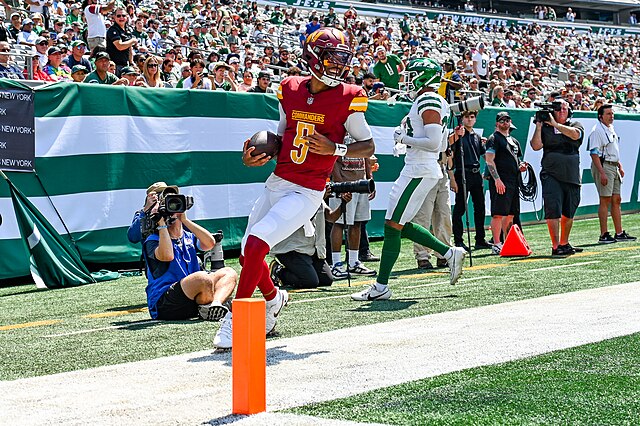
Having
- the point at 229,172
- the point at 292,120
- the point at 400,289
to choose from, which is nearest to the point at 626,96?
the point at 229,172

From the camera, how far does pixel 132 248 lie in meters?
11.0

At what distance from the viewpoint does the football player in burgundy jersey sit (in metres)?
5.62

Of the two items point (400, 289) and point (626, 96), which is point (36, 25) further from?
point (626, 96)

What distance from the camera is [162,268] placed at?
22.8 feet

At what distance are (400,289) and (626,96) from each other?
27485 millimetres

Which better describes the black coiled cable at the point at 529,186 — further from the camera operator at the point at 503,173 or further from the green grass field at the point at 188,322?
the green grass field at the point at 188,322

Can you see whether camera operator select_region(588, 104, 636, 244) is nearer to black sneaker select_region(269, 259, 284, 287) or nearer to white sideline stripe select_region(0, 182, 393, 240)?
white sideline stripe select_region(0, 182, 393, 240)

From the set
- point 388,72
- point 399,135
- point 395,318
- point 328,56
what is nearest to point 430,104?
point 399,135

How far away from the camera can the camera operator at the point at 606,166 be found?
44.3 feet

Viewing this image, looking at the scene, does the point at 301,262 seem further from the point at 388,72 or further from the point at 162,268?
the point at 388,72

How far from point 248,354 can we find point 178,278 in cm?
338

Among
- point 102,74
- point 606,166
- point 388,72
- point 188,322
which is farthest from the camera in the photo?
point 388,72

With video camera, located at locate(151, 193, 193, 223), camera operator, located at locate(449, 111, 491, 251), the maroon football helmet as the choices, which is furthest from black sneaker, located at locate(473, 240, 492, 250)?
the maroon football helmet

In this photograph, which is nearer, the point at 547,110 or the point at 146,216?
the point at 146,216
